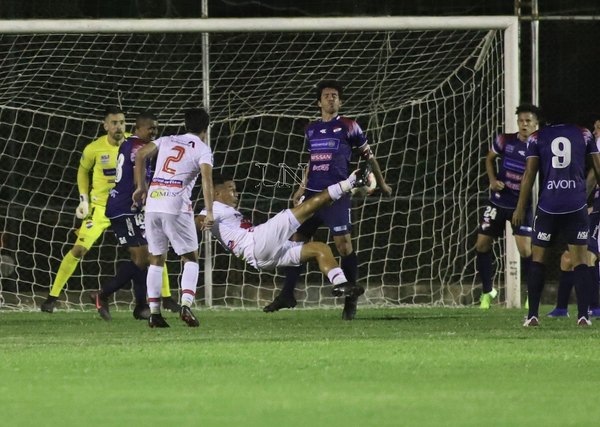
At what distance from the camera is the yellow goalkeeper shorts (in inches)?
562

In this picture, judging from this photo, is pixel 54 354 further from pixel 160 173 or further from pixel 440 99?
pixel 440 99

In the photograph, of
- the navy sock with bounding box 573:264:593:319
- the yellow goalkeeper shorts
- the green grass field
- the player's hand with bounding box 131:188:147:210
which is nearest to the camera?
the green grass field

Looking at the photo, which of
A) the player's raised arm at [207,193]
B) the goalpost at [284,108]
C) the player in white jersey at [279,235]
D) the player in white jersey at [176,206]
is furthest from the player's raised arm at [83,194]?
the player's raised arm at [207,193]

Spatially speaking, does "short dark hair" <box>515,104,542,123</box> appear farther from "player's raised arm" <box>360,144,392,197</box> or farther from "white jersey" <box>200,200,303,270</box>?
"white jersey" <box>200,200,303,270</box>

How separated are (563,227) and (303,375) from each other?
426 centimetres

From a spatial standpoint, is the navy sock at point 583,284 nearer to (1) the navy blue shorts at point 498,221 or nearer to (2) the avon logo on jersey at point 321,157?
(2) the avon logo on jersey at point 321,157

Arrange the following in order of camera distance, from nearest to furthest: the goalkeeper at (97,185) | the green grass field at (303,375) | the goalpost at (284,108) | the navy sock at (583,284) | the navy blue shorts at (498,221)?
1. the green grass field at (303,375)
2. the navy sock at (583,284)
3. the goalkeeper at (97,185)
4. the navy blue shorts at (498,221)
5. the goalpost at (284,108)

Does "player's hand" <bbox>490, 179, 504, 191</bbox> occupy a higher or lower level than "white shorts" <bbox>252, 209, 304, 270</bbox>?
higher

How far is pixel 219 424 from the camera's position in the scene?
6176 millimetres

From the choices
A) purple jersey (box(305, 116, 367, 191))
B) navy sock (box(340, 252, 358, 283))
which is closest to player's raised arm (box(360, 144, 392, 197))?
purple jersey (box(305, 116, 367, 191))

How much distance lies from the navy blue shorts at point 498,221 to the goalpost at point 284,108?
1.37 ft

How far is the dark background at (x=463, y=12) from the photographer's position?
66.1ft

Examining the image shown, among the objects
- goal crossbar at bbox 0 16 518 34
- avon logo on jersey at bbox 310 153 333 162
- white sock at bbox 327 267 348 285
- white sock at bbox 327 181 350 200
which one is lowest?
white sock at bbox 327 267 348 285

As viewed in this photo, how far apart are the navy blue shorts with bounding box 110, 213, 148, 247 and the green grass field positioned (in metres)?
1.42
